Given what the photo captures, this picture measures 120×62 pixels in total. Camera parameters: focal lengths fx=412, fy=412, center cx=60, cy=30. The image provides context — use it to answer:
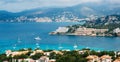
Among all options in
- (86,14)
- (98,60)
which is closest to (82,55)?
(98,60)

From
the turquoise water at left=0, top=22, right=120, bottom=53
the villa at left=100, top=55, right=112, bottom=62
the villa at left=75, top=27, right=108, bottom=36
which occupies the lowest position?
the villa at left=75, top=27, right=108, bottom=36

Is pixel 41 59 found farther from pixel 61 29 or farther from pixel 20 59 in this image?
pixel 61 29

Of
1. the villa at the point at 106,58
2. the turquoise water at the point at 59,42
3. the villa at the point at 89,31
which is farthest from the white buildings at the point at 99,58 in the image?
the villa at the point at 89,31

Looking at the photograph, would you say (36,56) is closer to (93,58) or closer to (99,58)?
(93,58)

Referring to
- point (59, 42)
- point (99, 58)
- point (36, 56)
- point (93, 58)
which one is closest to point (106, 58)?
point (93, 58)

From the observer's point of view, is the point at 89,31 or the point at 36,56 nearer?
the point at 36,56

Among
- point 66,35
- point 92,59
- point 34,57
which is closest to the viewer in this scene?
point 92,59

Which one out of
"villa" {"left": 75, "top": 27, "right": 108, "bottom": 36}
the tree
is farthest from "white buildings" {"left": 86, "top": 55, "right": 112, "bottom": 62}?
"villa" {"left": 75, "top": 27, "right": 108, "bottom": 36}

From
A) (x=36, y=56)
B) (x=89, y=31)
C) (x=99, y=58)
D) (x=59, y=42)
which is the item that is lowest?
(x=89, y=31)

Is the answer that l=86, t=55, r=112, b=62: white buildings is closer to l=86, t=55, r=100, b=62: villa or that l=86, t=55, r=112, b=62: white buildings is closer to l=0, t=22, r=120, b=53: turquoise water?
l=86, t=55, r=100, b=62: villa

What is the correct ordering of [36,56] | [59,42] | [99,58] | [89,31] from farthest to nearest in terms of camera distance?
1. [89,31]
2. [59,42]
3. [36,56]
4. [99,58]

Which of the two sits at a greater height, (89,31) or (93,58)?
(93,58)
